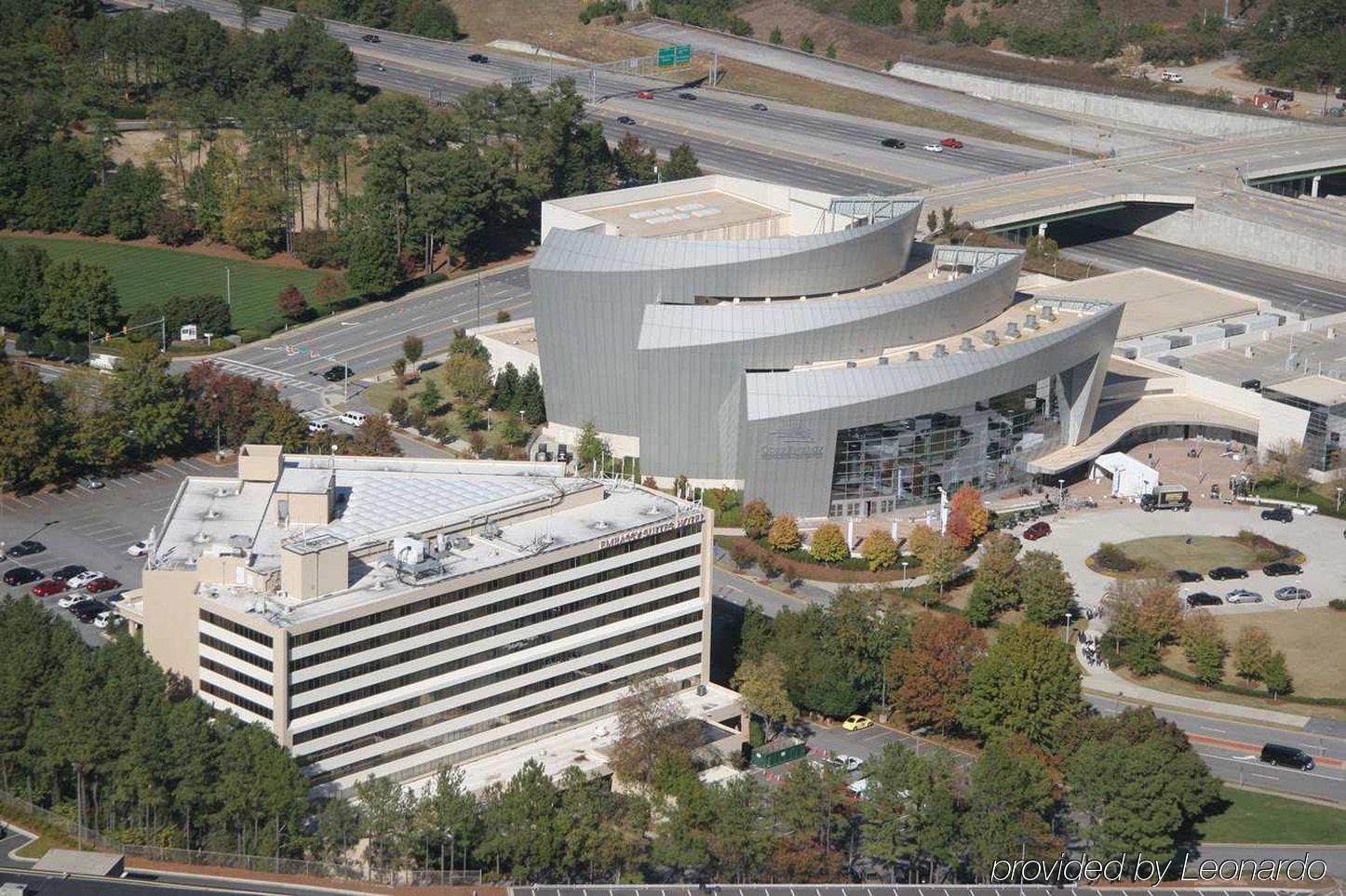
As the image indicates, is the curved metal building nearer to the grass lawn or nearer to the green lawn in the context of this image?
the grass lawn

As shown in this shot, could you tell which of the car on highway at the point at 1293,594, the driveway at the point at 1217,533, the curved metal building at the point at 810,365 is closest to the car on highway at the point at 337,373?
the curved metal building at the point at 810,365

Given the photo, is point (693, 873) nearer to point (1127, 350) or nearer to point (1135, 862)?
point (1135, 862)

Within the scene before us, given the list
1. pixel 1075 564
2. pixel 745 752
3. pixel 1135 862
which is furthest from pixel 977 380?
pixel 1135 862

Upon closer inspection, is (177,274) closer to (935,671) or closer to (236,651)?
(236,651)

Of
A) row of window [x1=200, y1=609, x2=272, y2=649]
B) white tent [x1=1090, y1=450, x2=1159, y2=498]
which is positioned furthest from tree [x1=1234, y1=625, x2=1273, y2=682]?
row of window [x1=200, y1=609, x2=272, y2=649]

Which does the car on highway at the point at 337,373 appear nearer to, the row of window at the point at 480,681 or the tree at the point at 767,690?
the row of window at the point at 480,681
